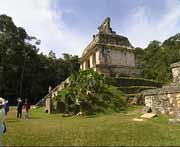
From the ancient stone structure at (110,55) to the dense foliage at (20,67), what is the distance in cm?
729

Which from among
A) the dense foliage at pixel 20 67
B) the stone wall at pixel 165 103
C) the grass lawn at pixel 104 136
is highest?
the dense foliage at pixel 20 67

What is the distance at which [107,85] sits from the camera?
22.0 metres

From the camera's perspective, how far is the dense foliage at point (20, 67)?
3416cm

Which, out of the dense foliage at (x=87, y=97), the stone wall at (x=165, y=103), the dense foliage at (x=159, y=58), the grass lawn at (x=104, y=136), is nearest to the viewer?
the grass lawn at (x=104, y=136)

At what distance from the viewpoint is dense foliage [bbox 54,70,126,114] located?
18.3 meters

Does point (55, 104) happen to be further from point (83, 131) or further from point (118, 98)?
point (83, 131)

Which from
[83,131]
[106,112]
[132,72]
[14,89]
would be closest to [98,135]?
[83,131]

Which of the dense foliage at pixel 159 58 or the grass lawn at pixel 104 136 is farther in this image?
the dense foliage at pixel 159 58

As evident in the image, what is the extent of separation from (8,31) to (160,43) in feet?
109

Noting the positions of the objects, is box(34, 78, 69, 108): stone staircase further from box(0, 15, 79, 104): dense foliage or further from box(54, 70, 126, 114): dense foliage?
box(0, 15, 79, 104): dense foliage

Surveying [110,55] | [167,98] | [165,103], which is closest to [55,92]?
[110,55]

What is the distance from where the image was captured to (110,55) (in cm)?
2811

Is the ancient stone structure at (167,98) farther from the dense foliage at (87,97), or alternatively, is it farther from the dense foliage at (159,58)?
the dense foliage at (159,58)

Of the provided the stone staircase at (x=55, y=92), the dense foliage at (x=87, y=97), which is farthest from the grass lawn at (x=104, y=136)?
the stone staircase at (x=55, y=92)
